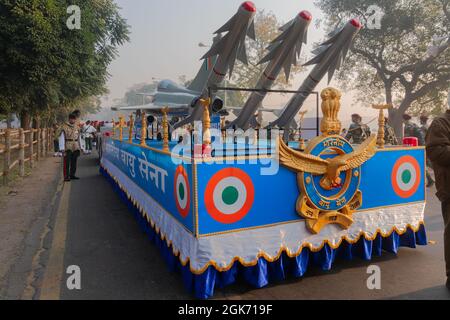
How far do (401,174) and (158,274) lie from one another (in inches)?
123

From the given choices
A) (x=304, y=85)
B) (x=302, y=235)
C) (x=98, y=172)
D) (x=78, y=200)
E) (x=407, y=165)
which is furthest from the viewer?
(x=98, y=172)

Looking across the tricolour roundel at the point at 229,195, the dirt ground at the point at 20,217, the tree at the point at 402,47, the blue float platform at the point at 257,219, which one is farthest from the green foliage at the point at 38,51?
Answer: the tree at the point at 402,47

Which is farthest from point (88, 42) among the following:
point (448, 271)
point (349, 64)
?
point (349, 64)

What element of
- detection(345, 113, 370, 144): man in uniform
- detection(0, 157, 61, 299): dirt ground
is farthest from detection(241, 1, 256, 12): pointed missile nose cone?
detection(0, 157, 61, 299): dirt ground

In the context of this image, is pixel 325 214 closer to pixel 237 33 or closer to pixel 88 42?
pixel 237 33

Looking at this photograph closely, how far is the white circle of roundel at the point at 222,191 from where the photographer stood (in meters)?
3.25

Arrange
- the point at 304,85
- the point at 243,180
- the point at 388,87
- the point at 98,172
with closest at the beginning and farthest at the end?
the point at 243,180 < the point at 304,85 < the point at 98,172 < the point at 388,87

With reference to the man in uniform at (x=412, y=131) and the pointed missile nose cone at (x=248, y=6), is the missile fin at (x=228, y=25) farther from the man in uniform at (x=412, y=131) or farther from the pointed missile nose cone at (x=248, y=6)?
the man in uniform at (x=412, y=131)

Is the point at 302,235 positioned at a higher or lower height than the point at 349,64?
lower

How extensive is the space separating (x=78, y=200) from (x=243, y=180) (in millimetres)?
5592

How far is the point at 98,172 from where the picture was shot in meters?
12.7

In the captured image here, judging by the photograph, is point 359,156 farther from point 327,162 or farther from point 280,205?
point 280,205

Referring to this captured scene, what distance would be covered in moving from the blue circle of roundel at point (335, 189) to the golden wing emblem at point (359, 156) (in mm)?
89

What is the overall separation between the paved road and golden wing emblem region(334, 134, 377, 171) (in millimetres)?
1165
